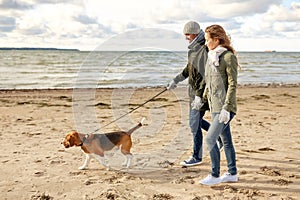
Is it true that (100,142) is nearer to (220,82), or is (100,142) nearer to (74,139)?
(74,139)

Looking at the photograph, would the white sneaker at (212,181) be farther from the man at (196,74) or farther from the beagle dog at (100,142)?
the beagle dog at (100,142)

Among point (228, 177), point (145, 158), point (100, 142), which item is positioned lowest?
point (145, 158)

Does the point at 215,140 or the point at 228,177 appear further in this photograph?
the point at 228,177

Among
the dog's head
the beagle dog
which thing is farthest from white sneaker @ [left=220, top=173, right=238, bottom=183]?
the dog's head

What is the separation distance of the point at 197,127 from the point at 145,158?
1.12 meters

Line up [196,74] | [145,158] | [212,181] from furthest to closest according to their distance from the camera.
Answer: [145,158]
[196,74]
[212,181]

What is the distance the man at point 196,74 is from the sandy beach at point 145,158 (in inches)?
24.5

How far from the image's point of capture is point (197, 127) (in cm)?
551

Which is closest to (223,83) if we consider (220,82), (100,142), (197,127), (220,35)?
(220,82)

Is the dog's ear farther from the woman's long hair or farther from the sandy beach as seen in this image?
the woman's long hair

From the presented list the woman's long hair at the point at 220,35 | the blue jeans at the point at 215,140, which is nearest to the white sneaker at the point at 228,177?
the blue jeans at the point at 215,140

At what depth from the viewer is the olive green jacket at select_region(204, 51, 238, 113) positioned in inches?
168

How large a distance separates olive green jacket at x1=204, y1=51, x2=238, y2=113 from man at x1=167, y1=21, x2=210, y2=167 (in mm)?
491

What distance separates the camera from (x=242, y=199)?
14.5ft
